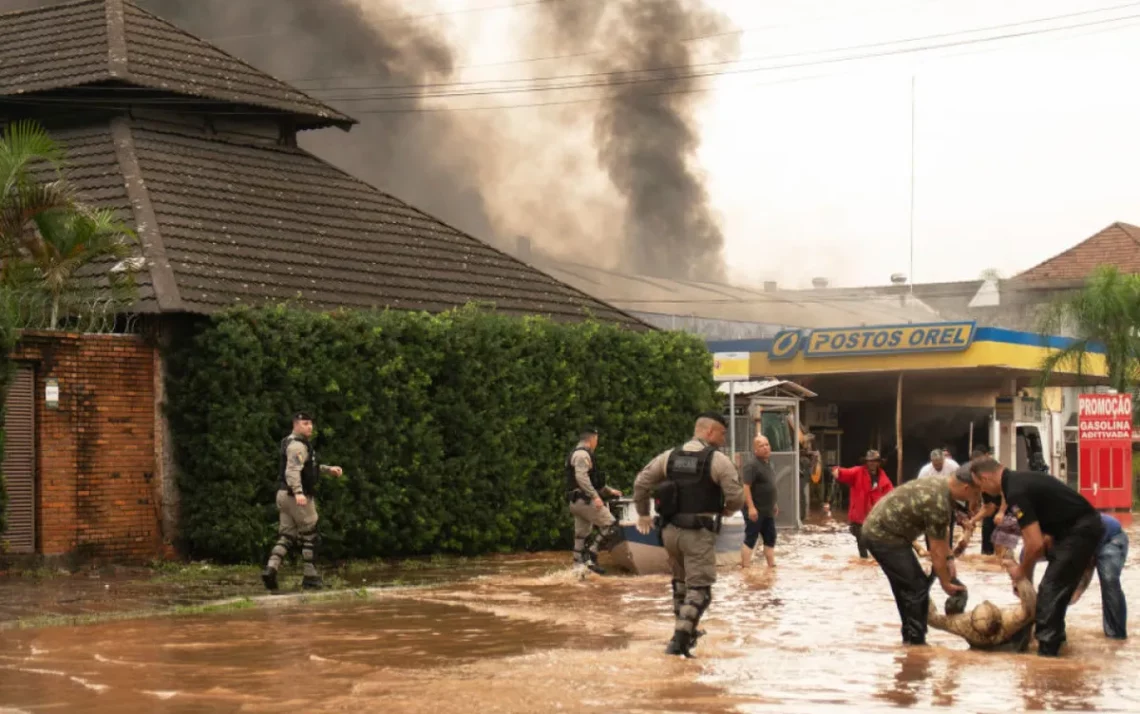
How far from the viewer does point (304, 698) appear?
36.2 ft

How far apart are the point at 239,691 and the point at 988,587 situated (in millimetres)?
11238

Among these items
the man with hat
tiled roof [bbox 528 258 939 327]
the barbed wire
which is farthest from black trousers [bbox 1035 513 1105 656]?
tiled roof [bbox 528 258 939 327]

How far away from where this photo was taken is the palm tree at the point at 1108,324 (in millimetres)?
44750

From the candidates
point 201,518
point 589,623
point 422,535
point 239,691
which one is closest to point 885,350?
point 422,535

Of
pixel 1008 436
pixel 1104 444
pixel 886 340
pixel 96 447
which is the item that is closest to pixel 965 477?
pixel 96 447

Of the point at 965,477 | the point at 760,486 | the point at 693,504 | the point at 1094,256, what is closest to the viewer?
the point at 693,504

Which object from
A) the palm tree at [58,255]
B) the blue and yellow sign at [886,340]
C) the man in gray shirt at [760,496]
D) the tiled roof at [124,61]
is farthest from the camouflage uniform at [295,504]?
the blue and yellow sign at [886,340]

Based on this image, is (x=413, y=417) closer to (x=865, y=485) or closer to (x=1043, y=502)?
(x=865, y=485)

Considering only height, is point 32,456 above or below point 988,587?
above

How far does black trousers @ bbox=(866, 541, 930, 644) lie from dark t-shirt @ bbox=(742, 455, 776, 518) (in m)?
8.09

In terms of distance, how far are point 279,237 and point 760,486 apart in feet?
27.7

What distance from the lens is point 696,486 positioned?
13.3 meters

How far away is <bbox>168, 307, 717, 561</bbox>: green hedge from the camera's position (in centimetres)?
2131

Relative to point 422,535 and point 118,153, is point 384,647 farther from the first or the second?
point 118,153
